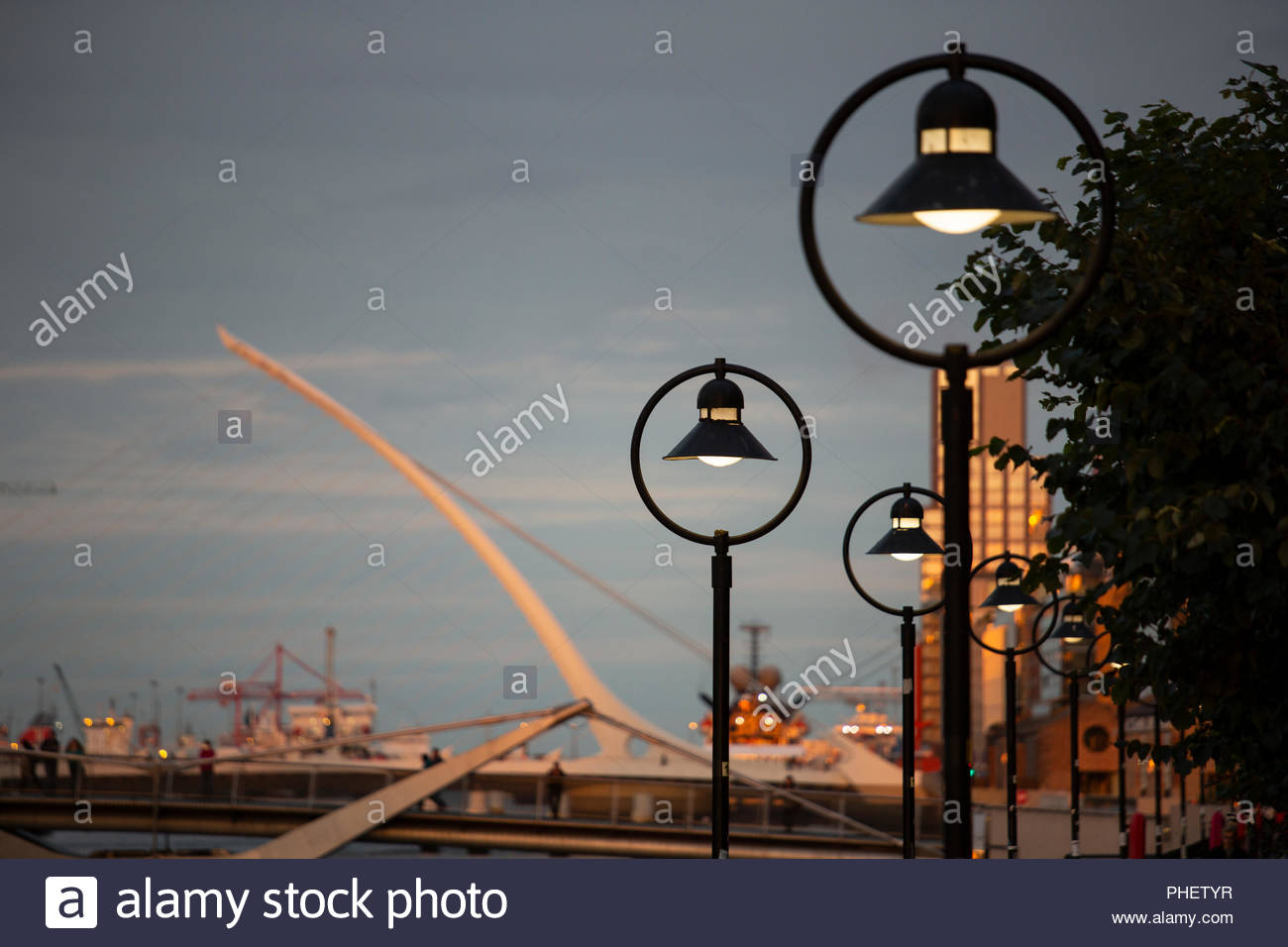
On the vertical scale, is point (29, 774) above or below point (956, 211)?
below

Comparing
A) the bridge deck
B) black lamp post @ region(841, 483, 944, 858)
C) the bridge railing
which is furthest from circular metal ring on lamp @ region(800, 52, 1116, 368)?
the bridge deck

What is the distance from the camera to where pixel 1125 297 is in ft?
33.9

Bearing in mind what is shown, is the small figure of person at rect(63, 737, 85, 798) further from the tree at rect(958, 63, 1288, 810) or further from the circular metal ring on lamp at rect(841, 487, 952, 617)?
the tree at rect(958, 63, 1288, 810)

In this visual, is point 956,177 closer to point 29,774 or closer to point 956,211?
point 956,211

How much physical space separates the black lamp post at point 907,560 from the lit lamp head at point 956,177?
25.4 feet

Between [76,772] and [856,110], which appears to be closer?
[856,110]

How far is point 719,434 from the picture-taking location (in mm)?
12047

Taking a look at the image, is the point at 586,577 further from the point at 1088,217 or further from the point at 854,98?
the point at 854,98

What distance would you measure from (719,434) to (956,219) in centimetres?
568

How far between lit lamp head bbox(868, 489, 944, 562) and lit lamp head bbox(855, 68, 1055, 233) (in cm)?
892

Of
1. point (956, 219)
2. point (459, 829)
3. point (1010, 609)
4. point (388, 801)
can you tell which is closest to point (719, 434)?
point (956, 219)

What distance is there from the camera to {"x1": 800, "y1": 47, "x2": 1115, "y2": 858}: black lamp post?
6379mm
